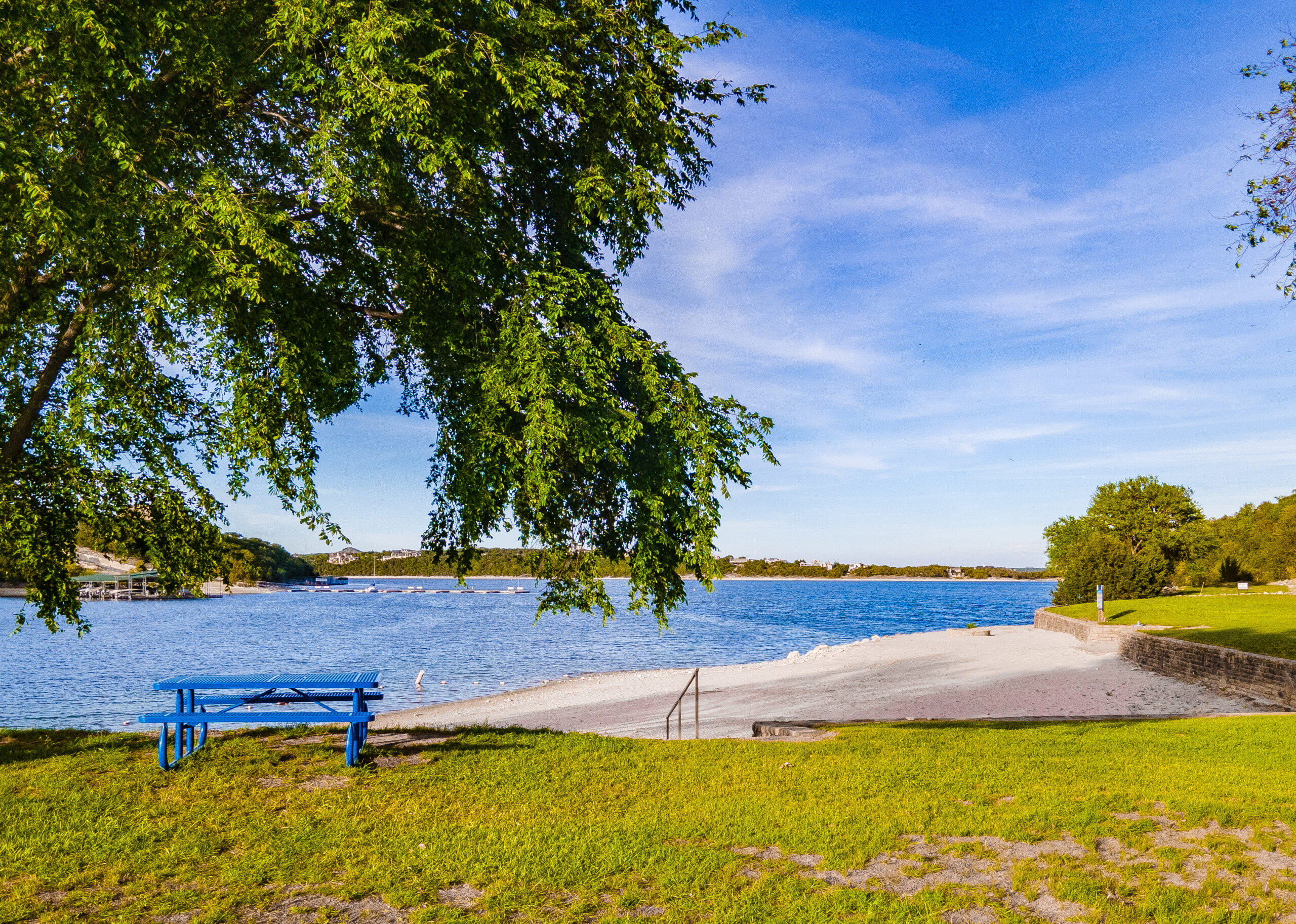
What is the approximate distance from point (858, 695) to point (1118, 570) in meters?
36.7

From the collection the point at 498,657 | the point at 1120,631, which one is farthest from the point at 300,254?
the point at 498,657

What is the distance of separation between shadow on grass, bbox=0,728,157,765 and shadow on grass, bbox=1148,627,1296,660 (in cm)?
2282

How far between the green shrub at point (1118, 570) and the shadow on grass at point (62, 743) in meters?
53.4

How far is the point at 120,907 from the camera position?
4770mm

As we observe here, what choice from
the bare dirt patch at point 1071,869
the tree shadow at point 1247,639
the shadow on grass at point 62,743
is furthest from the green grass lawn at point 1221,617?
the shadow on grass at point 62,743

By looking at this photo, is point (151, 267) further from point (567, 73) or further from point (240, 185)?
point (567, 73)

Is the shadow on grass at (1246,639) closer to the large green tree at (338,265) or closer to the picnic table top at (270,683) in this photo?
the large green tree at (338,265)

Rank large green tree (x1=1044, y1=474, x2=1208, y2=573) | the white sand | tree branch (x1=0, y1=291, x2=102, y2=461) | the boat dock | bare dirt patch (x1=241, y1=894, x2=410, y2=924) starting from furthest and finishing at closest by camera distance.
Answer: the boat dock → large green tree (x1=1044, y1=474, x2=1208, y2=573) → the white sand → tree branch (x1=0, y1=291, x2=102, y2=461) → bare dirt patch (x1=241, y1=894, x2=410, y2=924)

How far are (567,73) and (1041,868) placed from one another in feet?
28.3

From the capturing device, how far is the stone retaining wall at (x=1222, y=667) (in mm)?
16688

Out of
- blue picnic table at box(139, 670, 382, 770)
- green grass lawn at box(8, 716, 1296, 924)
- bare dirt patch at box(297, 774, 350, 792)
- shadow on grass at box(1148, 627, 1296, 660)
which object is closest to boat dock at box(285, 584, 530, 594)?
shadow on grass at box(1148, 627, 1296, 660)

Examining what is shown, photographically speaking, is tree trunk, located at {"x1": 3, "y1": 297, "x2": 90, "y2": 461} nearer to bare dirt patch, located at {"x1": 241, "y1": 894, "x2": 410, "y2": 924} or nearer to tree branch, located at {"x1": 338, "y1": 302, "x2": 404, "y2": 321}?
tree branch, located at {"x1": 338, "y1": 302, "x2": 404, "y2": 321}

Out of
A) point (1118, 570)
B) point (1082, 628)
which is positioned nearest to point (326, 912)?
point (1082, 628)

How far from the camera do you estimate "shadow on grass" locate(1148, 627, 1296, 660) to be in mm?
19594
